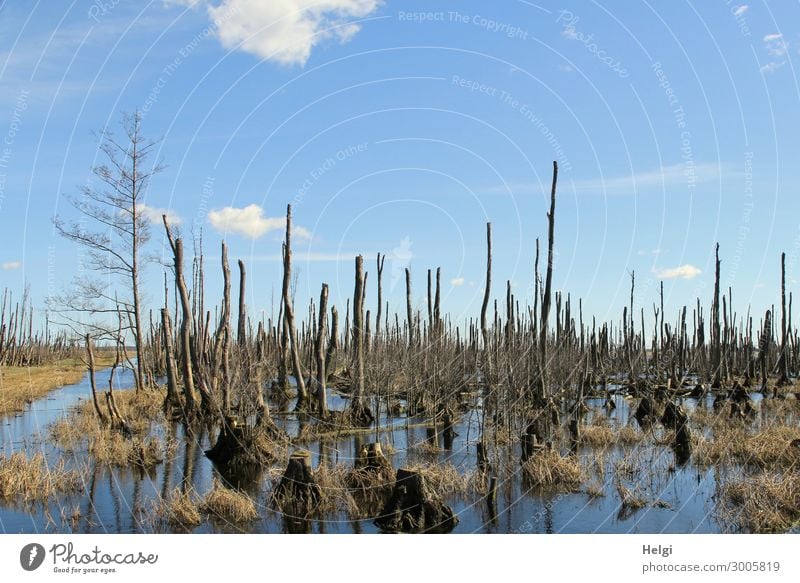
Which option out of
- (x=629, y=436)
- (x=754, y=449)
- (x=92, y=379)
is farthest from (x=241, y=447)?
(x=754, y=449)

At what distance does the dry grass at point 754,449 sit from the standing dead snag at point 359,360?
28.8 feet

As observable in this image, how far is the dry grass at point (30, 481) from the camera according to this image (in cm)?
1147

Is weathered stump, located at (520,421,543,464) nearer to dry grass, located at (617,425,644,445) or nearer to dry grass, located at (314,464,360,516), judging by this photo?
dry grass, located at (617,425,644,445)

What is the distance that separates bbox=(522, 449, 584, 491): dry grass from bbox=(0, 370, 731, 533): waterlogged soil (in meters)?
0.22

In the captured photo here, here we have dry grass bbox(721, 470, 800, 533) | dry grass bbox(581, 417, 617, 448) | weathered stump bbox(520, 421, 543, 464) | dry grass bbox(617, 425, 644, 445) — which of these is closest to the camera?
dry grass bbox(721, 470, 800, 533)

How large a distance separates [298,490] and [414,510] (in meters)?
1.98

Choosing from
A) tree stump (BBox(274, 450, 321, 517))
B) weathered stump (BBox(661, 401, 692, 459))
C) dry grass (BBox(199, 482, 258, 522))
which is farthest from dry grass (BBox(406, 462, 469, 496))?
weathered stump (BBox(661, 401, 692, 459))

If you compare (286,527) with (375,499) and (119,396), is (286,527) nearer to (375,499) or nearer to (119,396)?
(375,499)

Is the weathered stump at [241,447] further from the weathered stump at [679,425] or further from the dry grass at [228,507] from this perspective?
the weathered stump at [679,425]

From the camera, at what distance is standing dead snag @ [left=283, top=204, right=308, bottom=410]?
72.8ft

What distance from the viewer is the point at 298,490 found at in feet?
36.2

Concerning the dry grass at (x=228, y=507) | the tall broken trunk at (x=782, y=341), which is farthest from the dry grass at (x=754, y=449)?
the tall broken trunk at (x=782, y=341)
